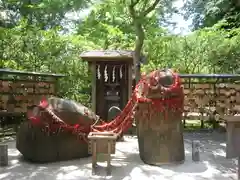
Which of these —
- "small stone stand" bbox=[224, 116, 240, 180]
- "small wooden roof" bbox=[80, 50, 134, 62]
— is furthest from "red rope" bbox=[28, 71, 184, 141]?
"small wooden roof" bbox=[80, 50, 134, 62]

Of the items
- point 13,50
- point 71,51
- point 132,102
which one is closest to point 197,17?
point 71,51

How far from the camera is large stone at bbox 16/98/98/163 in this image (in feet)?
16.0

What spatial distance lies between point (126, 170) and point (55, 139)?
4.09 ft

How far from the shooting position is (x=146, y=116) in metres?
4.94

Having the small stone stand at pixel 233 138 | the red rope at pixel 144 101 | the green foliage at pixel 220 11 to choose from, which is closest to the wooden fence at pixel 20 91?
the red rope at pixel 144 101

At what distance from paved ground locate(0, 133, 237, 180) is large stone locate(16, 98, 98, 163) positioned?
0.48ft

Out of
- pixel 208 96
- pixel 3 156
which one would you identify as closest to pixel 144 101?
pixel 3 156

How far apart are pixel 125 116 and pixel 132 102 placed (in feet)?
0.92

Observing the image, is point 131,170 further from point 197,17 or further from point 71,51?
point 197,17

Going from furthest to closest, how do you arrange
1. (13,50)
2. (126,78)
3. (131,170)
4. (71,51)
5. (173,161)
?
(71,51) < (13,50) < (126,78) < (173,161) < (131,170)

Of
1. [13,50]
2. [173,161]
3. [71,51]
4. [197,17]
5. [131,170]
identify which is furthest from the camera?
[197,17]

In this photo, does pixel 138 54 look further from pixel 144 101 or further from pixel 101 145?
pixel 101 145

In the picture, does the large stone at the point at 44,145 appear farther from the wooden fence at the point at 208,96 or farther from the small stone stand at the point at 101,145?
the wooden fence at the point at 208,96

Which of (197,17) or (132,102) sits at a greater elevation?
(197,17)
